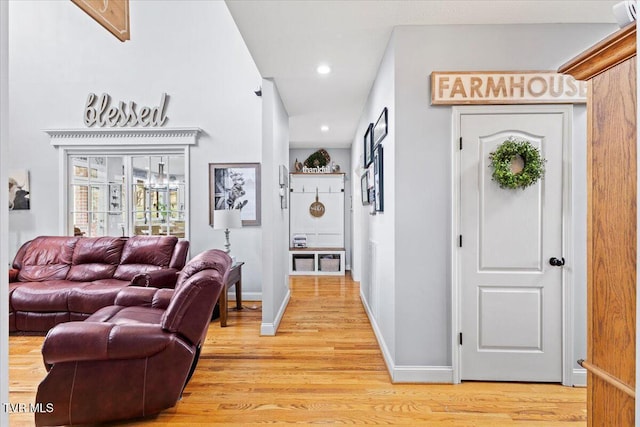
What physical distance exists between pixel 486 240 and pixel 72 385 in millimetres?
2763

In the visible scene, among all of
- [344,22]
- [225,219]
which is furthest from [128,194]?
[344,22]

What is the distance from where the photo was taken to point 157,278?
3.69m

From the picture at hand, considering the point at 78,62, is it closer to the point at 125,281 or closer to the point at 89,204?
the point at 89,204

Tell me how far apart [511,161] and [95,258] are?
14.6 feet

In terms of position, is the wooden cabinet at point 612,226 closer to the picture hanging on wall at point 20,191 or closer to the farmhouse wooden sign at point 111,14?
the farmhouse wooden sign at point 111,14

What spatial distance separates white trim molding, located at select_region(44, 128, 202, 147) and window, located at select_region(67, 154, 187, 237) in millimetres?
221

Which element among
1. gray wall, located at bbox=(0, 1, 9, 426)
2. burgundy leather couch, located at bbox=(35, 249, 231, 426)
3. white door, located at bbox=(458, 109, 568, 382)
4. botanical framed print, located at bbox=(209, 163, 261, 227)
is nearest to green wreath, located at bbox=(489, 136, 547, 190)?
white door, located at bbox=(458, 109, 568, 382)

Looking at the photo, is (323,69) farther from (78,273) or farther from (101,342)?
(78,273)

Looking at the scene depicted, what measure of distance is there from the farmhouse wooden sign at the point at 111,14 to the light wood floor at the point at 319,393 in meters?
2.10

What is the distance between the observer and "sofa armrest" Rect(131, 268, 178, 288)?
3.58 meters

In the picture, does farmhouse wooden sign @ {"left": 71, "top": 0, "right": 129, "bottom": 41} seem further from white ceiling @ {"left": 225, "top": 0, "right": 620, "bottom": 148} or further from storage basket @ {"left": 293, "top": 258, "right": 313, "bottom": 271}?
storage basket @ {"left": 293, "top": 258, "right": 313, "bottom": 271}

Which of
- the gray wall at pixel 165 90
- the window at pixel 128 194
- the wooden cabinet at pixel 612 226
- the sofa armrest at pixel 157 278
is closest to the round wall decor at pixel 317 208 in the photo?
the gray wall at pixel 165 90

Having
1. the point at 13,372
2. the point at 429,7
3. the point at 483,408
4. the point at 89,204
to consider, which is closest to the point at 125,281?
the point at 13,372

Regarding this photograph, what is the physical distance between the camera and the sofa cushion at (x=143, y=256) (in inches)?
155
